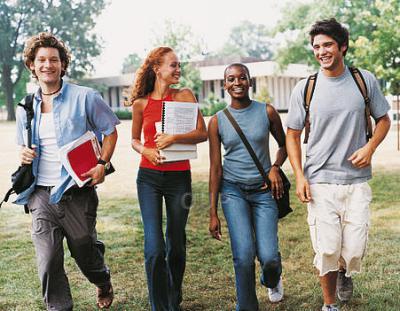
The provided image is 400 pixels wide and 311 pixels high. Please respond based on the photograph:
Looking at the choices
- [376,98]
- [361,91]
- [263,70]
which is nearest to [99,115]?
[361,91]

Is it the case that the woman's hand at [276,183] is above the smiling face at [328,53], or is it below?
below

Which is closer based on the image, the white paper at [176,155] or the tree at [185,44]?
the white paper at [176,155]

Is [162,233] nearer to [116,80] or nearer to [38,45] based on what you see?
[38,45]

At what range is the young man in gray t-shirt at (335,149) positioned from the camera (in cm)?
401

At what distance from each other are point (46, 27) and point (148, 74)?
57203 mm

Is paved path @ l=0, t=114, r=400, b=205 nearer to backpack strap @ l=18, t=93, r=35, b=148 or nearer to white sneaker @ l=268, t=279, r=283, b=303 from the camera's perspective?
white sneaker @ l=268, t=279, r=283, b=303

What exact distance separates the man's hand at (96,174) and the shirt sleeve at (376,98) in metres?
1.92

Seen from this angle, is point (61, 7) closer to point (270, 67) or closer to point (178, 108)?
point (270, 67)

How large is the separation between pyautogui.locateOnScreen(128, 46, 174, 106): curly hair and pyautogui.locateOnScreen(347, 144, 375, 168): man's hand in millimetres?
1525

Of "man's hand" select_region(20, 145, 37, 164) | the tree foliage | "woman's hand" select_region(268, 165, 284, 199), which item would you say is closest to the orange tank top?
"woman's hand" select_region(268, 165, 284, 199)

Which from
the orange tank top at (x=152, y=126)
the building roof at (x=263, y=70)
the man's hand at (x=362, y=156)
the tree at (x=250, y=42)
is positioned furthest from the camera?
the tree at (x=250, y=42)

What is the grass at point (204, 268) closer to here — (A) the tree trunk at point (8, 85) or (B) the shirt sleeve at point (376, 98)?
(B) the shirt sleeve at point (376, 98)

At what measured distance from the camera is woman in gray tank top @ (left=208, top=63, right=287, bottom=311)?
4098 millimetres

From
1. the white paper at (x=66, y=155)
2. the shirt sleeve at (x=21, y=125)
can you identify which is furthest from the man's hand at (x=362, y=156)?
the shirt sleeve at (x=21, y=125)
